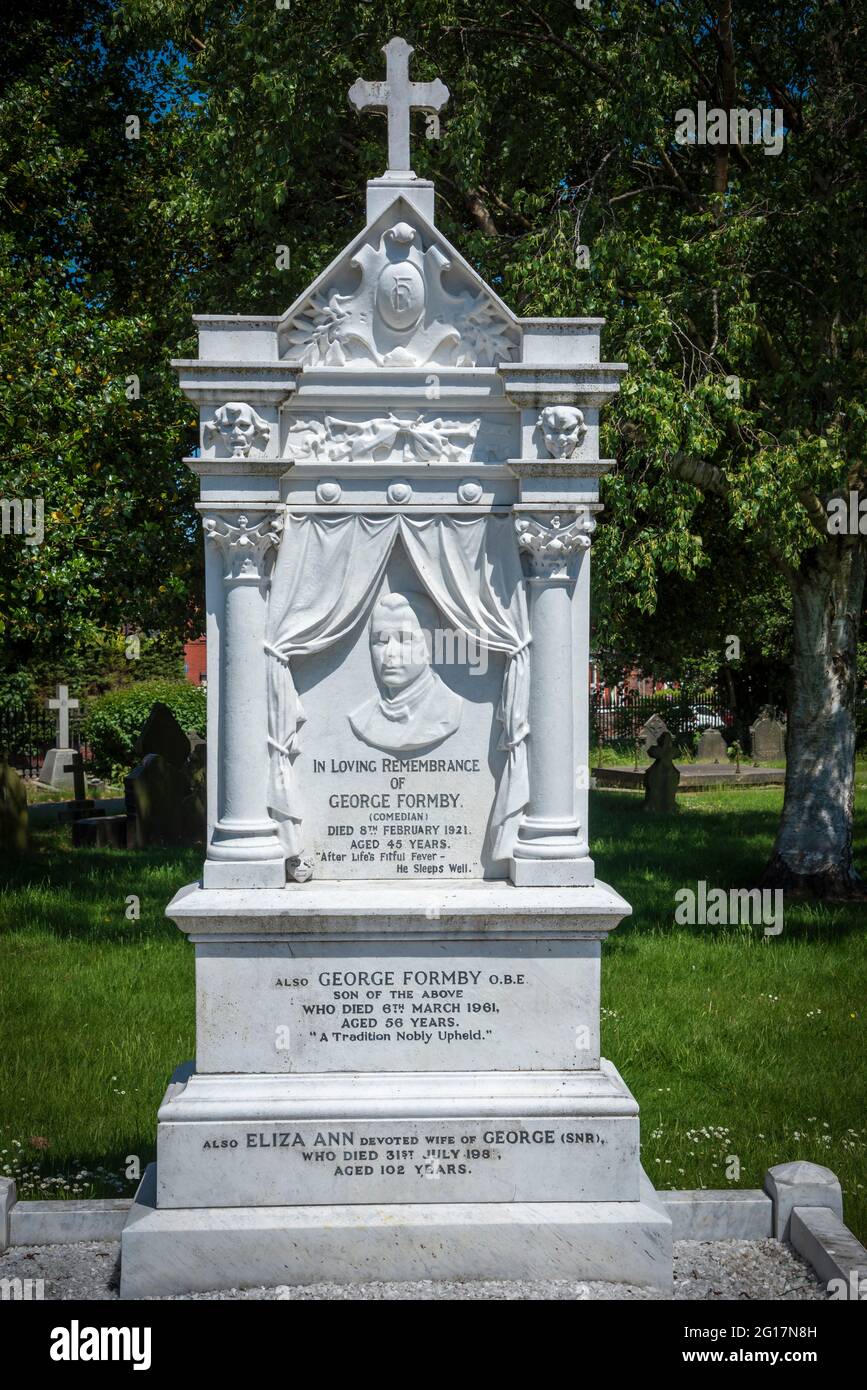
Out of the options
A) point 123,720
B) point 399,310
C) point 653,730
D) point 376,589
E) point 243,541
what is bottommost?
point 653,730

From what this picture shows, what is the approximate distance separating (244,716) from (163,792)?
11513mm

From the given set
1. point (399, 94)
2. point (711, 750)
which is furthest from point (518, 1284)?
point (711, 750)

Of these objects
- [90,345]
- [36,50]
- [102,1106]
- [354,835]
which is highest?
[36,50]

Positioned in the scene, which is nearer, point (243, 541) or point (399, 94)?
point (243, 541)

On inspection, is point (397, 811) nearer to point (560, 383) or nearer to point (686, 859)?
point (560, 383)

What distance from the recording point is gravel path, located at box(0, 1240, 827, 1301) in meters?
4.61

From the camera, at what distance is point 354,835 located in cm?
525

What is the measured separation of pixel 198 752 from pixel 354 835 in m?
13.3

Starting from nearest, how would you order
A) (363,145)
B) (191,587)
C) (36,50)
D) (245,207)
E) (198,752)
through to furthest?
(363,145) < (245,207) < (36,50) < (191,587) < (198,752)

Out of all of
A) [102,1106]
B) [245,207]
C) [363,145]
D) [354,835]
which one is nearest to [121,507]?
[245,207]

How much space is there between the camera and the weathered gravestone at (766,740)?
30062mm

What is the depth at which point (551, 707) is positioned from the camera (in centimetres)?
514

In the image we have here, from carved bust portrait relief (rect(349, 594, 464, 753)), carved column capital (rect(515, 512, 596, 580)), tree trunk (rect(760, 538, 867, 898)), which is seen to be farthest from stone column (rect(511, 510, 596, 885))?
tree trunk (rect(760, 538, 867, 898))
